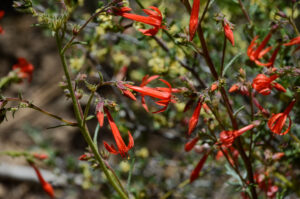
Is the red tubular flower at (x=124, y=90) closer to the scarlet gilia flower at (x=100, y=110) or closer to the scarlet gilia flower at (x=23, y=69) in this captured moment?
the scarlet gilia flower at (x=100, y=110)

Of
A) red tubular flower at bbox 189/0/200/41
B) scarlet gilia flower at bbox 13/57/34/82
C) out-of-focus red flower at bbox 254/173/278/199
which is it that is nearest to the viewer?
red tubular flower at bbox 189/0/200/41

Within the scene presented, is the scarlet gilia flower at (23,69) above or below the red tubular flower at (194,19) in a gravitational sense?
below

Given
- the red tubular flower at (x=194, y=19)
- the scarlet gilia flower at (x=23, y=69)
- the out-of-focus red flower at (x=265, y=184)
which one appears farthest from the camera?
the scarlet gilia flower at (x=23, y=69)

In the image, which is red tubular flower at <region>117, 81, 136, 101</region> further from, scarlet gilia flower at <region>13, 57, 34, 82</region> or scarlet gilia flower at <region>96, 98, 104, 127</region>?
scarlet gilia flower at <region>13, 57, 34, 82</region>

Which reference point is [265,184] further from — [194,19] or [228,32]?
[194,19]

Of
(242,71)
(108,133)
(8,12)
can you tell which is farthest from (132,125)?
(8,12)

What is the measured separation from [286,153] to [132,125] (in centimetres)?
132

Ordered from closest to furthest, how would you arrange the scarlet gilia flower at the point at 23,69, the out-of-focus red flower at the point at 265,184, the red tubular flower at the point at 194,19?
1. the red tubular flower at the point at 194,19
2. the out-of-focus red flower at the point at 265,184
3. the scarlet gilia flower at the point at 23,69

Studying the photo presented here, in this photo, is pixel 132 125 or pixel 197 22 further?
pixel 132 125

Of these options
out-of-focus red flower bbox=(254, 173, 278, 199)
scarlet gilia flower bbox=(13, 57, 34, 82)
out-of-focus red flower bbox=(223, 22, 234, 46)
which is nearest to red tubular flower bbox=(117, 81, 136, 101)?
out-of-focus red flower bbox=(223, 22, 234, 46)

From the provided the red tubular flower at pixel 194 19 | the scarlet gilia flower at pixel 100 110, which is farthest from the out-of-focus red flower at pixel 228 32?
the scarlet gilia flower at pixel 100 110

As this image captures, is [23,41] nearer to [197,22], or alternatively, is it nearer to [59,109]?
[59,109]

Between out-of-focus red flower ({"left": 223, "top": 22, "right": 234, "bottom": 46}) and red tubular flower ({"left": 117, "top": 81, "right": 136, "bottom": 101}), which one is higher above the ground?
out-of-focus red flower ({"left": 223, "top": 22, "right": 234, "bottom": 46})

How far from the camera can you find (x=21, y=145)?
5488mm
